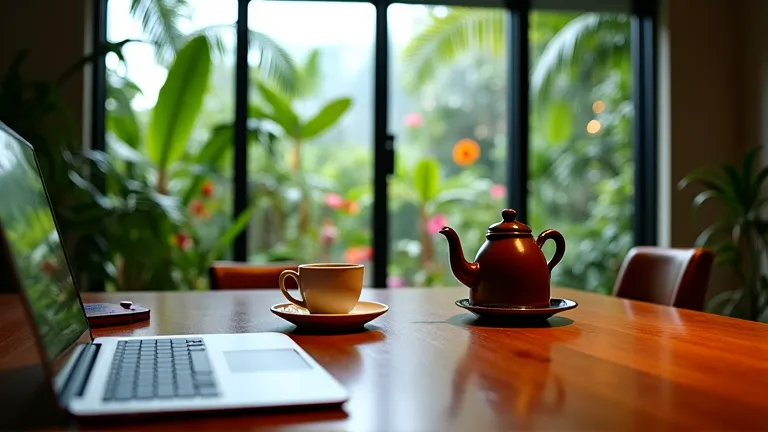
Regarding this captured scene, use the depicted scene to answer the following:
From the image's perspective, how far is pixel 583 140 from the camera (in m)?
4.05

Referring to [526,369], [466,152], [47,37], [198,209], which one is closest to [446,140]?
[466,152]

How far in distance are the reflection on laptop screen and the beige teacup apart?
328mm

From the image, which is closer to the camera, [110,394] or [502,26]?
[110,394]

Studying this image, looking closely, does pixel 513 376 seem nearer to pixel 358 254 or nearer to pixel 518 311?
pixel 518 311

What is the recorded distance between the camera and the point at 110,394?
0.66 m

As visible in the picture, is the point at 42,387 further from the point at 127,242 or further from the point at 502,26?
the point at 502,26

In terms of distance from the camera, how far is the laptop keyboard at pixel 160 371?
668 mm

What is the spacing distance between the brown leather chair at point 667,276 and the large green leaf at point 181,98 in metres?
2.17

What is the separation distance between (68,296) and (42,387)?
21 cm

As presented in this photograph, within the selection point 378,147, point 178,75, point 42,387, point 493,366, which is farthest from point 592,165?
point 42,387

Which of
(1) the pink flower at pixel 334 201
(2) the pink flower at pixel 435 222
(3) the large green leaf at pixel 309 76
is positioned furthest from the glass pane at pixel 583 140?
(3) the large green leaf at pixel 309 76

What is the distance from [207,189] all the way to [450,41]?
1522 mm

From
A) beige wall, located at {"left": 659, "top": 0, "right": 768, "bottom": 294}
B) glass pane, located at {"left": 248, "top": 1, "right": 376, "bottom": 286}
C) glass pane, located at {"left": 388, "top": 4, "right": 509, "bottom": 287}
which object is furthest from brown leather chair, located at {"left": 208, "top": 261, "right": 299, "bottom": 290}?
A: beige wall, located at {"left": 659, "top": 0, "right": 768, "bottom": 294}

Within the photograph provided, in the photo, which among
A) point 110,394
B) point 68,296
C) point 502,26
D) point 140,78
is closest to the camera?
point 110,394
